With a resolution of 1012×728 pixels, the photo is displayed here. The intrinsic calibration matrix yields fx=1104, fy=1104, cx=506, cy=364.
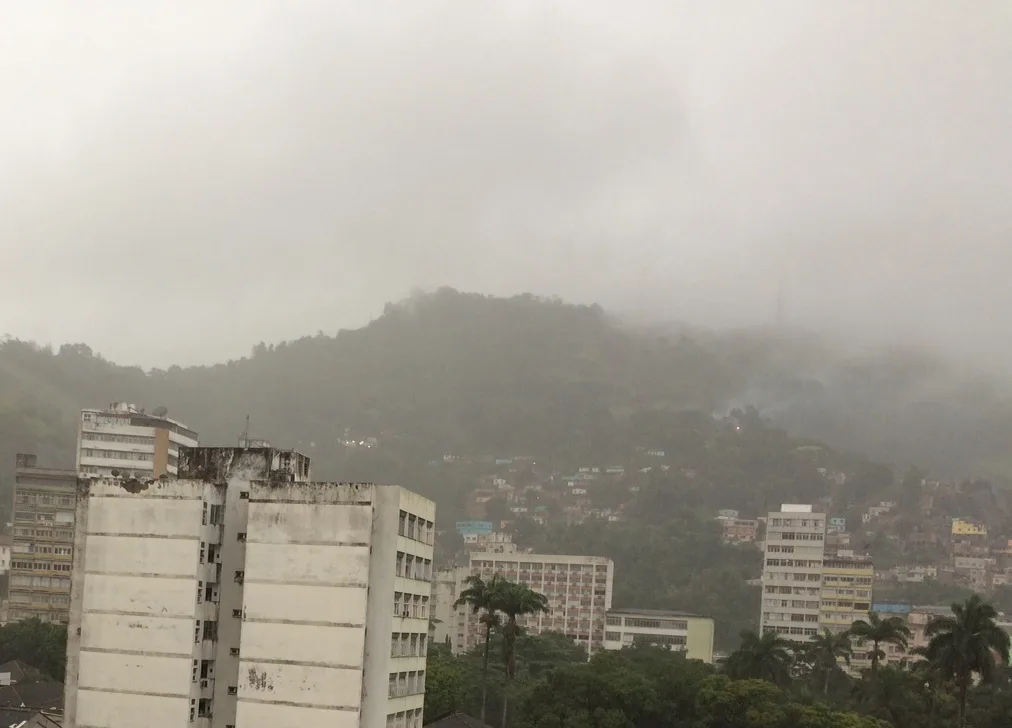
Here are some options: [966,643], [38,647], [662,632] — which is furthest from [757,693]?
[662,632]

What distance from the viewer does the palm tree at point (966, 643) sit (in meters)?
58.1

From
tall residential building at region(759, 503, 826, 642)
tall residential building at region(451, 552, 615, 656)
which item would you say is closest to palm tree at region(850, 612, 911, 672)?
tall residential building at region(759, 503, 826, 642)

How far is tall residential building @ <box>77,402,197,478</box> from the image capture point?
106 m

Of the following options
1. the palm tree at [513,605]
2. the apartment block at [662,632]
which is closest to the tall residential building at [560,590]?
the apartment block at [662,632]

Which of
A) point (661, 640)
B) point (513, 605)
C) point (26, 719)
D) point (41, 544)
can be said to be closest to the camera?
point (26, 719)

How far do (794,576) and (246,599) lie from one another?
103 meters

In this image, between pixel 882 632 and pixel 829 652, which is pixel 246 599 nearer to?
pixel 882 632

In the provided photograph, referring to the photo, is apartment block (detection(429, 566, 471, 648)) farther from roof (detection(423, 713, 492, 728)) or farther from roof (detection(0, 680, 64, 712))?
roof (detection(423, 713, 492, 728))

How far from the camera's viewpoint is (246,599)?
124 feet

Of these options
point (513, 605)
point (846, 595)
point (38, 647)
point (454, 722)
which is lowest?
point (38, 647)

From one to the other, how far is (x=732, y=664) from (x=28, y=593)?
238ft

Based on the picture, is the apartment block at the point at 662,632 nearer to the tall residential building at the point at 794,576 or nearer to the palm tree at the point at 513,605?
the tall residential building at the point at 794,576

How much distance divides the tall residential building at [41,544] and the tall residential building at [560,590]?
45333 millimetres

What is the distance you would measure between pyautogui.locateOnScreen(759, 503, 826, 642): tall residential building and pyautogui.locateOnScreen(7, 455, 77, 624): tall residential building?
254ft
